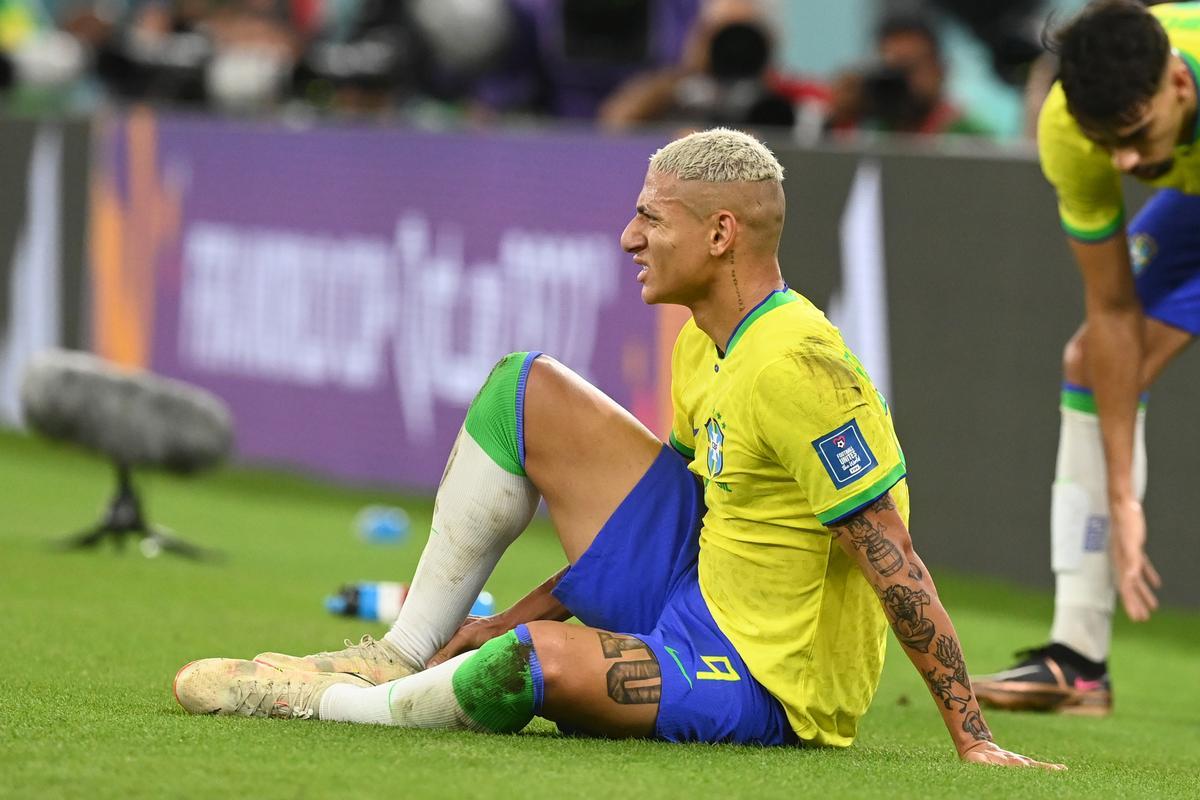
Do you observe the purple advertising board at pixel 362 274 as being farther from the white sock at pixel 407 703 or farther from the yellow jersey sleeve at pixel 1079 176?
the white sock at pixel 407 703

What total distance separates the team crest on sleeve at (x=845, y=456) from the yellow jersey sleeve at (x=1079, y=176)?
1.62 meters

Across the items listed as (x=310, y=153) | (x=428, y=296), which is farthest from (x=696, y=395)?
(x=310, y=153)

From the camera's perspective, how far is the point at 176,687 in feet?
12.8

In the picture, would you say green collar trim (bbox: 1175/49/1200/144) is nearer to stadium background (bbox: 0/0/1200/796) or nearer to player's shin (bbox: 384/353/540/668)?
stadium background (bbox: 0/0/1200/796)

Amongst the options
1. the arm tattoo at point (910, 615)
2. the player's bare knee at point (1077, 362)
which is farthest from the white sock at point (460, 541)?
the player's bare knee at point (1077, 362)

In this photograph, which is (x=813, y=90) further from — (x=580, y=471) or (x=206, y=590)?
(x=580, y=471)

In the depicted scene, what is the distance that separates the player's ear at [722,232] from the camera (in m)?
3.75

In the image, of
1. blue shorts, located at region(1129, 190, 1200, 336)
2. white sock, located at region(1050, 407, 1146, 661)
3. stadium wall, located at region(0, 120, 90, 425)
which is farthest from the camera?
stadium wall, located at region(0, 120, 90, 425)

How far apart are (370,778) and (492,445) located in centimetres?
86

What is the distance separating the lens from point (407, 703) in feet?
12.4

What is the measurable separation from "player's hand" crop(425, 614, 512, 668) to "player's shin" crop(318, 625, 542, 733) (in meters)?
0.23

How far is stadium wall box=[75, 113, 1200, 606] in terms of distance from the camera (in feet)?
24.0

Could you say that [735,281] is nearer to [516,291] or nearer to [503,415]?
[503,415]

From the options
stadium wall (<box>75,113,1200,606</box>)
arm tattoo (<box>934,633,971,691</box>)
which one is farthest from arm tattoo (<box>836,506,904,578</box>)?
stadium wall (<box>75,113,1200,606</box>)
